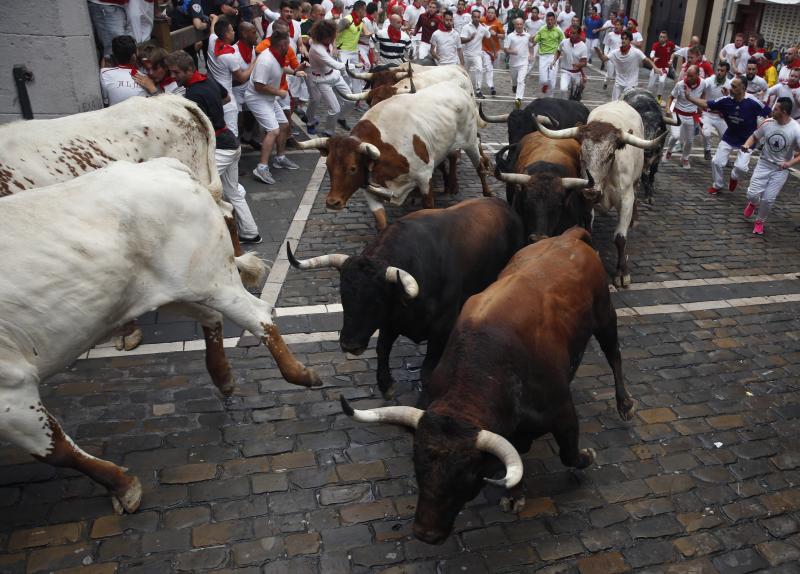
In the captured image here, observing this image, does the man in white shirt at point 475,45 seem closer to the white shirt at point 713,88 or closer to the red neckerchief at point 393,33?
the red neckerchief at point 393,33

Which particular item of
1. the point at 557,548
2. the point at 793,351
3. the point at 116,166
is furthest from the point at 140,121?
the point at 793,351

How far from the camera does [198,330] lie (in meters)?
7.20

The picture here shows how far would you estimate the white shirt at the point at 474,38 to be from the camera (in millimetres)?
18891

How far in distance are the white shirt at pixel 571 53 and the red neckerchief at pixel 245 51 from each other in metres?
10.7

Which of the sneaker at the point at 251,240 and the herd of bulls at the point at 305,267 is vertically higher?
the herd of bulls at the point at 305,267

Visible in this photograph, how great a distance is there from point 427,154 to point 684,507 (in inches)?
232

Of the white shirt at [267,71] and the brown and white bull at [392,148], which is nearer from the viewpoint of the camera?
the brown and white bull at [392,148]

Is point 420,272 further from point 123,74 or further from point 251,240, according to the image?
point 123,74

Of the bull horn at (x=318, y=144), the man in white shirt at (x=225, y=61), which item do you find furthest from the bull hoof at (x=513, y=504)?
the man in white shirt at (x=225, y=61)

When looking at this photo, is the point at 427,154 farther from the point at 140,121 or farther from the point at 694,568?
the point at 694,568

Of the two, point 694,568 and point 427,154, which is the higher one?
point 427,154

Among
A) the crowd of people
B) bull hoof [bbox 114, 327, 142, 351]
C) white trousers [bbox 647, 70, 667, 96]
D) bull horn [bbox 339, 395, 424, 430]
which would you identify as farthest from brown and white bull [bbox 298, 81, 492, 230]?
white trousers [bbox 647, 70, 667, 96]

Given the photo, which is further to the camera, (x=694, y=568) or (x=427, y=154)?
(x=427, y=154)

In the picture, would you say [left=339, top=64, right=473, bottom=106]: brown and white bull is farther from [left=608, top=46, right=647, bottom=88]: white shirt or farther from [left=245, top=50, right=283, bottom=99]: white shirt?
[left=608, top=46, right=647, bottom=88]: white shirt
